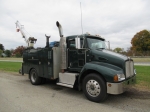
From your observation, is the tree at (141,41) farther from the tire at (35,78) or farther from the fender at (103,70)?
the fender at (103,70)

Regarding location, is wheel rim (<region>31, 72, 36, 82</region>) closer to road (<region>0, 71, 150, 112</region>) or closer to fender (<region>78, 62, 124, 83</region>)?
road (<region>0, 71, 150, 112</region>)

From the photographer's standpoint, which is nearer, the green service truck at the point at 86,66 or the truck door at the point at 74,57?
the green service truck at the point at 86,66

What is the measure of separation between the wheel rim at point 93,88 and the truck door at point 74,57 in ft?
3.18

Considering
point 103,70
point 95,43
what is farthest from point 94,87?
point 95,43

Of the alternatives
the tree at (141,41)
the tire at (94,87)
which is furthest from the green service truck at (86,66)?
the tree at (141,41)

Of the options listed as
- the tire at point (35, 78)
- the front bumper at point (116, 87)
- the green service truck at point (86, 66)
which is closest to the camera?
the front bumper at point (116, 87)

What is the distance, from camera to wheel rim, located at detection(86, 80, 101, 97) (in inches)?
201

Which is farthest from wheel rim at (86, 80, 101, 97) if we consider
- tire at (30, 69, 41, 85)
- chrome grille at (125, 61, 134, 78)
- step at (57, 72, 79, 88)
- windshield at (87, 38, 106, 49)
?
tire at (30, 69, 41, 85)

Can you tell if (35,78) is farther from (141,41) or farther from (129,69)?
(141,41)

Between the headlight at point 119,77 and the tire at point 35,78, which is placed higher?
the headlight at point 119,77

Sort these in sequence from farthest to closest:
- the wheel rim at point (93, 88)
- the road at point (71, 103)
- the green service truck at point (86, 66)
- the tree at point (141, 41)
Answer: the tree at point (141, 41) → the wheel rim at point (93, 88) → the green service truck at point (86, 66) → the road at point (71, 103)

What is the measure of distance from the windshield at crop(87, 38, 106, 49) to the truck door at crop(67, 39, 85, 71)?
399mm

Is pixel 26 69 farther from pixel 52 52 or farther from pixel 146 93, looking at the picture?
pixel 146 93

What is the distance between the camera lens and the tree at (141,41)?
6002 centimetres
